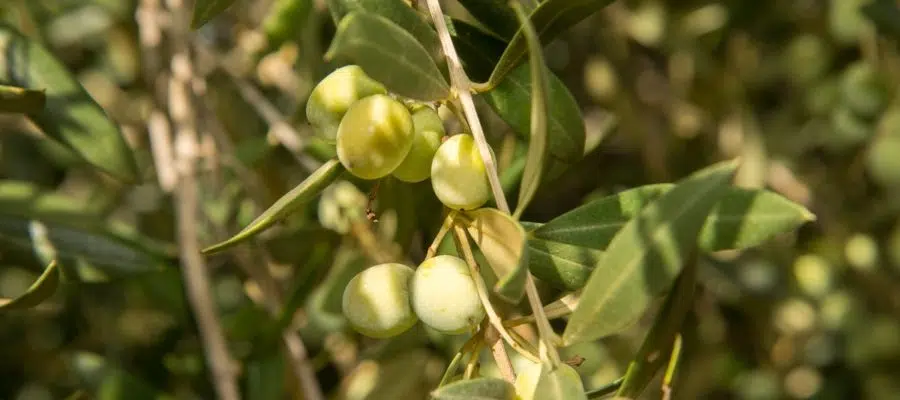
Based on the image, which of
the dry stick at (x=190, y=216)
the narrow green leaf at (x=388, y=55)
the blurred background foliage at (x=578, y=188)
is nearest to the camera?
the narrow green leaf at (x=388, y=55)

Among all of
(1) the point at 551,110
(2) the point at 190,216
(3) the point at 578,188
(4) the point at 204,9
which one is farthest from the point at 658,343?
(3) the point at 578,188

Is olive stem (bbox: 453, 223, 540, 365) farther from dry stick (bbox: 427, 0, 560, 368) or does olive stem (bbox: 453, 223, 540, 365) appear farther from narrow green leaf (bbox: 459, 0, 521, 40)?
narrow green leaf (bbox: 459, 0, 521, 40)

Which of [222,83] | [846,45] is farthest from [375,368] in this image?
[846,45]

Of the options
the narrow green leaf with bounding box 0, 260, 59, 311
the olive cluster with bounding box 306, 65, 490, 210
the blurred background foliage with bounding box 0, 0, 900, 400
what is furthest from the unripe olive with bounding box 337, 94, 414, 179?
the blurred background foliage with bounding box 0, 0, 900, 400

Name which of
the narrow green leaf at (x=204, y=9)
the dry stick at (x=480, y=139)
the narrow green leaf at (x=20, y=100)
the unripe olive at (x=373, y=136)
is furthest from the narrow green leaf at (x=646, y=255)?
the narrow green leaf at (x=20, y=100)

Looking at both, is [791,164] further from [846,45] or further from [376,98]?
[376,98]

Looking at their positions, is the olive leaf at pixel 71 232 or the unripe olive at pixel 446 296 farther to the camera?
the olive leaf at pixel 71 232

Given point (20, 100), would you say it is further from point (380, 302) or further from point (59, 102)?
point (380, 302)

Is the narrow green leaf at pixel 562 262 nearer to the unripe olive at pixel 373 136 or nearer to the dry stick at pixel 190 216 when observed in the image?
the unripe olive at pixel 373 136
